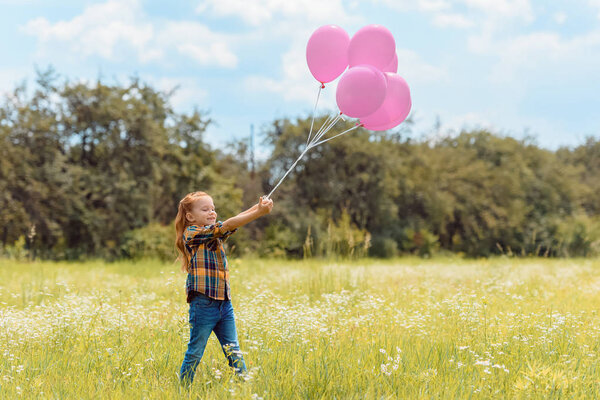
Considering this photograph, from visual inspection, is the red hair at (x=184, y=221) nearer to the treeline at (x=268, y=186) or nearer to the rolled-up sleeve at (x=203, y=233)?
the rolled-up sleeve at (x=203, y=233)

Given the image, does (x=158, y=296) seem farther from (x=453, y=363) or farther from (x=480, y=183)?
(x=480, y=183)

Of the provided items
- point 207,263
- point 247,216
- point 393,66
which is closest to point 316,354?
point 207,263

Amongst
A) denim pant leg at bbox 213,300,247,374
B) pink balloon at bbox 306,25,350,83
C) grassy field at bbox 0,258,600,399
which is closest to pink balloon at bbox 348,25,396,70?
pink balloon at bbox 306,25,350,83

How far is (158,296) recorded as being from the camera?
809 cm

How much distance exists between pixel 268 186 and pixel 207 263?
57.4ft

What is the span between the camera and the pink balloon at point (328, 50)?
5.98m

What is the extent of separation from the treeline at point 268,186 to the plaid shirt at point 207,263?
5.52m

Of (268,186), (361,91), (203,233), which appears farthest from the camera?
(268,186)

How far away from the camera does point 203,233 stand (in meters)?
4.07

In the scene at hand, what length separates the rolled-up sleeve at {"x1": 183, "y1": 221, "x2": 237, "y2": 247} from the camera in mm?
4023

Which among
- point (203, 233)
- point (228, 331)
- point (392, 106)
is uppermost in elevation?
point (392, 106)

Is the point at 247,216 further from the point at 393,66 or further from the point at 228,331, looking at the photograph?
the point at 393,66

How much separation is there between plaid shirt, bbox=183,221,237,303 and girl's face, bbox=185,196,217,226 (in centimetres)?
8

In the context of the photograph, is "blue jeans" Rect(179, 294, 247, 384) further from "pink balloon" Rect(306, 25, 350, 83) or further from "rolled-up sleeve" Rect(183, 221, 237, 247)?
"pink balloon" Rect(306, 25, 350, 83)
